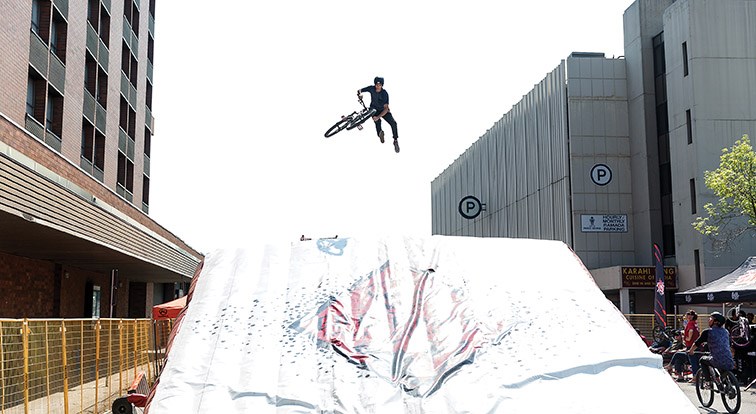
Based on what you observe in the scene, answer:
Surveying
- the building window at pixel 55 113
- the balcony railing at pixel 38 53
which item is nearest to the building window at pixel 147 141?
the building window at pixel 55 113

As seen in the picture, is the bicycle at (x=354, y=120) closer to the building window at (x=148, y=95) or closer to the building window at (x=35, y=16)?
the building window at (x=35, y=16)

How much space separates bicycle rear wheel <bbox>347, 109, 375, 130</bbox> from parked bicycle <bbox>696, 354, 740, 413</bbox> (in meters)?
8.25

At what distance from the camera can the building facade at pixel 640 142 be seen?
40.0 meters

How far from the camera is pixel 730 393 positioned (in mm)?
14992

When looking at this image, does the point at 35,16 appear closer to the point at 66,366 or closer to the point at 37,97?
the point at 37,97

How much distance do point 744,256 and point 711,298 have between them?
1778 centimetres

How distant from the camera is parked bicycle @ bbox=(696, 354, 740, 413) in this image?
14.9 meters

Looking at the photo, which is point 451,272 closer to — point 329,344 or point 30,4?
point 329,344

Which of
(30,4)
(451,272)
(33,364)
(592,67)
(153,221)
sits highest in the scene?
(592,67)

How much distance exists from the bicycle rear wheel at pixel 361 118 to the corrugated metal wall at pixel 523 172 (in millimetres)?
30404

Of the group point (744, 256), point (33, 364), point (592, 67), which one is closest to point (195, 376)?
point (33, 364)

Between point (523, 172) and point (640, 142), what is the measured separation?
35.3 ft

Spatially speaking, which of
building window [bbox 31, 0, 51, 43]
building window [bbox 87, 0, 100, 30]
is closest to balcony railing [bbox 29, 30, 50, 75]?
building window [bbox 31, 0, 51, 43]

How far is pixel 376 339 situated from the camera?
456 centimetres
